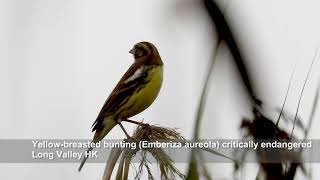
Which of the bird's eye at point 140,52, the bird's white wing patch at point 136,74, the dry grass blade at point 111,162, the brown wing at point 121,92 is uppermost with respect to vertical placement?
the dry grass blade at point 111,162

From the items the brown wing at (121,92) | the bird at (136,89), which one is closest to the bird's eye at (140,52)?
the bird at (136,89)

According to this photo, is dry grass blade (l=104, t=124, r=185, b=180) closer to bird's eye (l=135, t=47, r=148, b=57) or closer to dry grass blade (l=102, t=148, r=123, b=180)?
dry grass blade (l=102, t=148, r=123, b=180)

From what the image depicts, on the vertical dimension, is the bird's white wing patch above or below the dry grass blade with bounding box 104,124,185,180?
below

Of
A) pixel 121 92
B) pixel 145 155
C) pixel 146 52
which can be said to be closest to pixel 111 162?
pixel 145 155

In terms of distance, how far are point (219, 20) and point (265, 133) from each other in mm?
275

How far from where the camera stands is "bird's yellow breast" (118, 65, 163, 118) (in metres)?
2.87

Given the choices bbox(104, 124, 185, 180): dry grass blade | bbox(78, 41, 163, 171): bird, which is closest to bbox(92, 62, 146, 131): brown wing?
bbox(78, 41, 163, 171): bird

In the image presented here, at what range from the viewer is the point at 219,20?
0.78 meters

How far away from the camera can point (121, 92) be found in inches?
120

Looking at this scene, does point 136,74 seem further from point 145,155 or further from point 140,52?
point 145,155

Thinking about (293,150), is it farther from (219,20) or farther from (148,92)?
(148,92)

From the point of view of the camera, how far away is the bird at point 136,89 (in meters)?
2.84

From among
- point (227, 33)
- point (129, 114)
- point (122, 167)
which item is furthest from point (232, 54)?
point (129, 114)

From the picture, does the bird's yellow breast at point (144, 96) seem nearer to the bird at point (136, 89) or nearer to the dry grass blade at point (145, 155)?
the bird at point (136, 89)
